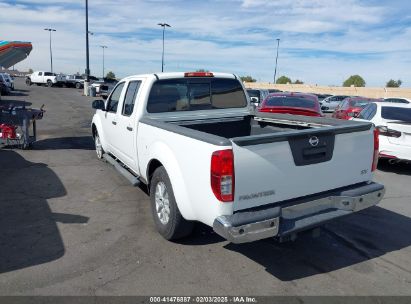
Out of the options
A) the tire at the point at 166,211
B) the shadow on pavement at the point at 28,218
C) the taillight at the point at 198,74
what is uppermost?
the taillight at the point at 198,74

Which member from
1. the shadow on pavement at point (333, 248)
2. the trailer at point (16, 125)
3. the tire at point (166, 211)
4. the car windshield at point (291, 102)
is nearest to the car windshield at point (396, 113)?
the car windshield at point (291, 102)

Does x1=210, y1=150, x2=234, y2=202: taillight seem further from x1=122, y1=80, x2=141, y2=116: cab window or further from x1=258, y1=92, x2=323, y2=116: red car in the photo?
x1=258, y1=92, x2=323, y2=116: red car

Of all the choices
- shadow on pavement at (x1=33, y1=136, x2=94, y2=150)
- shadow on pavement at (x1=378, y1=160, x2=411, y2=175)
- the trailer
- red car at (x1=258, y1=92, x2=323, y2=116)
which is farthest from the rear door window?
shadow on pavement at (x1=378, y1=160, x2=411, y2=175)

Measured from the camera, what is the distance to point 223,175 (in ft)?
10.6

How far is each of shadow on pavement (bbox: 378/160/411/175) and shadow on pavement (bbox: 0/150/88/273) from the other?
273 inches

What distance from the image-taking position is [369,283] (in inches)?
142

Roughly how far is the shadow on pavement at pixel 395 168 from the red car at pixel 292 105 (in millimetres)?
2089

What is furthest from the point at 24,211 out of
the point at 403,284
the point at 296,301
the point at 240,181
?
the point at 403,284

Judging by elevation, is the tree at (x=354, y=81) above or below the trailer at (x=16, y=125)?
above

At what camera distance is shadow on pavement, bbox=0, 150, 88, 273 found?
4020 millimetres

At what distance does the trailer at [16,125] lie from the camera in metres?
8.89

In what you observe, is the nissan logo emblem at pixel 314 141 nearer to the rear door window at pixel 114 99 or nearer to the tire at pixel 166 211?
the tire at pixel 166 211

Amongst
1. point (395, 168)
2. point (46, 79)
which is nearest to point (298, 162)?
point (395, 168)

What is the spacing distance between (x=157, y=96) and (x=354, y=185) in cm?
293
